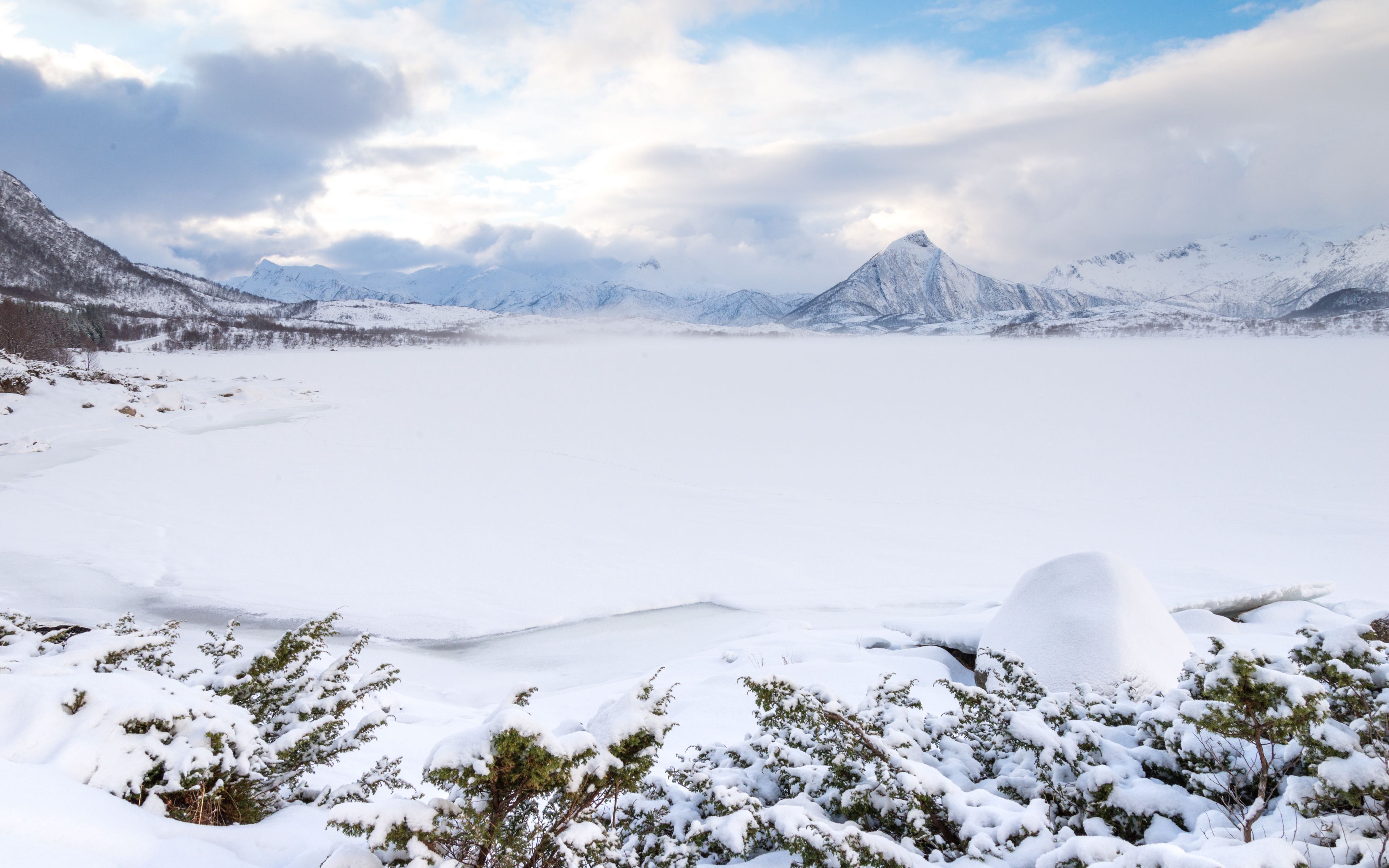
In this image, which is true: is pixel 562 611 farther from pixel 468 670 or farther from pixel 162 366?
pixel 162 366

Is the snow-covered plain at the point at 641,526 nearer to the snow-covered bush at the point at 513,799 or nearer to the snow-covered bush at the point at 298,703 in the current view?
the snow-covered bush at the point at 298,703

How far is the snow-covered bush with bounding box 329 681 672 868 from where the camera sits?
2.12 m

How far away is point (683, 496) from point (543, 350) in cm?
8779

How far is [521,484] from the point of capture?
17.8 metres

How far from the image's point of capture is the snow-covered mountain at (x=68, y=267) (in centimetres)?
15912

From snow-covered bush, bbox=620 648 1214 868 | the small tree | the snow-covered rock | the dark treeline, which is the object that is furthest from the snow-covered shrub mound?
the dark treeline

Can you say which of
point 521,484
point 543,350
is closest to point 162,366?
point 543,350

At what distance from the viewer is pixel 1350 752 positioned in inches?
95.1

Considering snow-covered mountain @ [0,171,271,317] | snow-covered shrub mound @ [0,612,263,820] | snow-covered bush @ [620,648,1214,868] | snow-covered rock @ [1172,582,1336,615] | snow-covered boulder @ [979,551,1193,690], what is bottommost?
snow-covered rock @ [1172,582,1336,615]

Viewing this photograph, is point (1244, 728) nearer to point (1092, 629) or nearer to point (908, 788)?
point (908, 788)

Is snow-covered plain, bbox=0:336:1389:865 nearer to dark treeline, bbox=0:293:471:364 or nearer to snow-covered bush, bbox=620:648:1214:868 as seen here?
snow-covered bush, bbox=620:648:1214:868

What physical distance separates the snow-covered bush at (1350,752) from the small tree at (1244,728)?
9 cm

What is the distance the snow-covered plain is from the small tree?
145 inches

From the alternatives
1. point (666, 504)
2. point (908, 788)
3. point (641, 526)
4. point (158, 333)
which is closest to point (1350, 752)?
point (908, 788)
